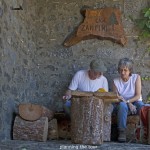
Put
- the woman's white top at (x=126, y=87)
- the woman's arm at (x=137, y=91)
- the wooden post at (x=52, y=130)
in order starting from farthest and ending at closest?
the woman's white top at (x=126, y=87) → the woman's arm at (x=137, y=91) → the wooden post at (x=52, y=130)

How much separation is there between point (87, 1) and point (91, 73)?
1277 millimetres

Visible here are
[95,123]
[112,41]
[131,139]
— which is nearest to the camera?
[95,123]

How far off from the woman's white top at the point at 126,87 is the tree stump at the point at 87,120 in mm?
1239

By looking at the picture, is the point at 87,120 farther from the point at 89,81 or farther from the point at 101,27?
the point at 101,27

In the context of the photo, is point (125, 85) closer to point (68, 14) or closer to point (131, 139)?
point (131, 139)

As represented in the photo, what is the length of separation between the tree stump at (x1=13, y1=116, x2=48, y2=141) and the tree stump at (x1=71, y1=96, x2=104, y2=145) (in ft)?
1.89

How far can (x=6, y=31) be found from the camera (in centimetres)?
448

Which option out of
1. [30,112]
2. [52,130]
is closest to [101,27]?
[52,130]

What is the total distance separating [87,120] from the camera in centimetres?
404

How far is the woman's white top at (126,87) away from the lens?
5230mm

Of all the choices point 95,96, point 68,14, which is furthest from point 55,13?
point 95,96

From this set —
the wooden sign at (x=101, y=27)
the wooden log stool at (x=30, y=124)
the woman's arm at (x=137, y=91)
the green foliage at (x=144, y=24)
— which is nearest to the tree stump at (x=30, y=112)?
the wooden log stool at (x=30, y=124)

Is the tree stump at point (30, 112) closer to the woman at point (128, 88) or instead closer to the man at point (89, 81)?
the man at point (89, 81)

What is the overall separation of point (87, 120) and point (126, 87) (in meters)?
1.38
